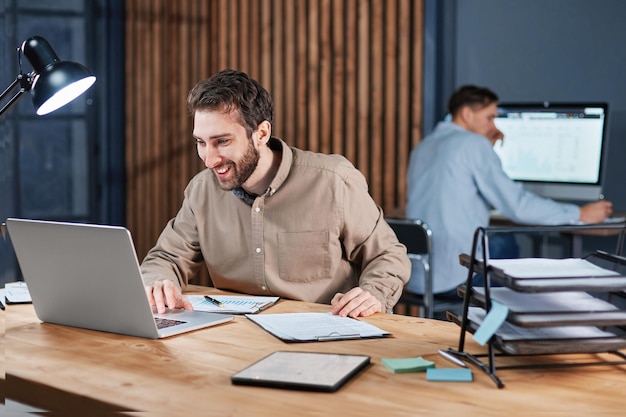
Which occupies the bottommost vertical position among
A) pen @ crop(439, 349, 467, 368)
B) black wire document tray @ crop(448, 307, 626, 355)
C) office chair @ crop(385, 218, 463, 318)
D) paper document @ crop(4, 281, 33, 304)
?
office chair @ crop(385, 218, 463, 318)

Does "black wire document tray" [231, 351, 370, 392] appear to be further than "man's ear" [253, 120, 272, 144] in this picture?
No

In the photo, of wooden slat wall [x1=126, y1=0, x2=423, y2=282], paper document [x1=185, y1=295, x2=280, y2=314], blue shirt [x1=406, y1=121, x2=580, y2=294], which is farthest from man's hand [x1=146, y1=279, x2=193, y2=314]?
wooden slat wall [x1=126, y1=0, x2=423, y2=282]

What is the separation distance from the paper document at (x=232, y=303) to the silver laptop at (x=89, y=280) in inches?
4.0

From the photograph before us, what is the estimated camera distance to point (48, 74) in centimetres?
226

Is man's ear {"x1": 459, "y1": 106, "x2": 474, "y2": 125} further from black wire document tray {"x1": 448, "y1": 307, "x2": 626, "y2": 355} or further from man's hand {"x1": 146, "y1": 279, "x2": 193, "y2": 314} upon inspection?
black wire document tray {"x1": 448, "y1": 307, "x2": 626, "y2": 355}

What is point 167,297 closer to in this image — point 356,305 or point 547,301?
point 356,305

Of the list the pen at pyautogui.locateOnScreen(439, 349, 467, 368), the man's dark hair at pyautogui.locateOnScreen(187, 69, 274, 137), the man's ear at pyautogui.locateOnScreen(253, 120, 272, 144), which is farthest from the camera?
the man's ear at pyautogui.locateOnScreen(253, 120, 272, 144)

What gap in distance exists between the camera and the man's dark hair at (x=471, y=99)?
4.42 m

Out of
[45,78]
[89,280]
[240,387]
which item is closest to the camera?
[240,387]

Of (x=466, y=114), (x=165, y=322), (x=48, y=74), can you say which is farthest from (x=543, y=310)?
(x=466, y=114)

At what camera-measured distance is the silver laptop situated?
1857 millimetres

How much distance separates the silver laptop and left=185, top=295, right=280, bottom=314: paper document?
0.10m

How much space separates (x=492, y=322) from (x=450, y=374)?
0.12 m

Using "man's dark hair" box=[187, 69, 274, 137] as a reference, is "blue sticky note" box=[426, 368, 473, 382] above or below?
below
